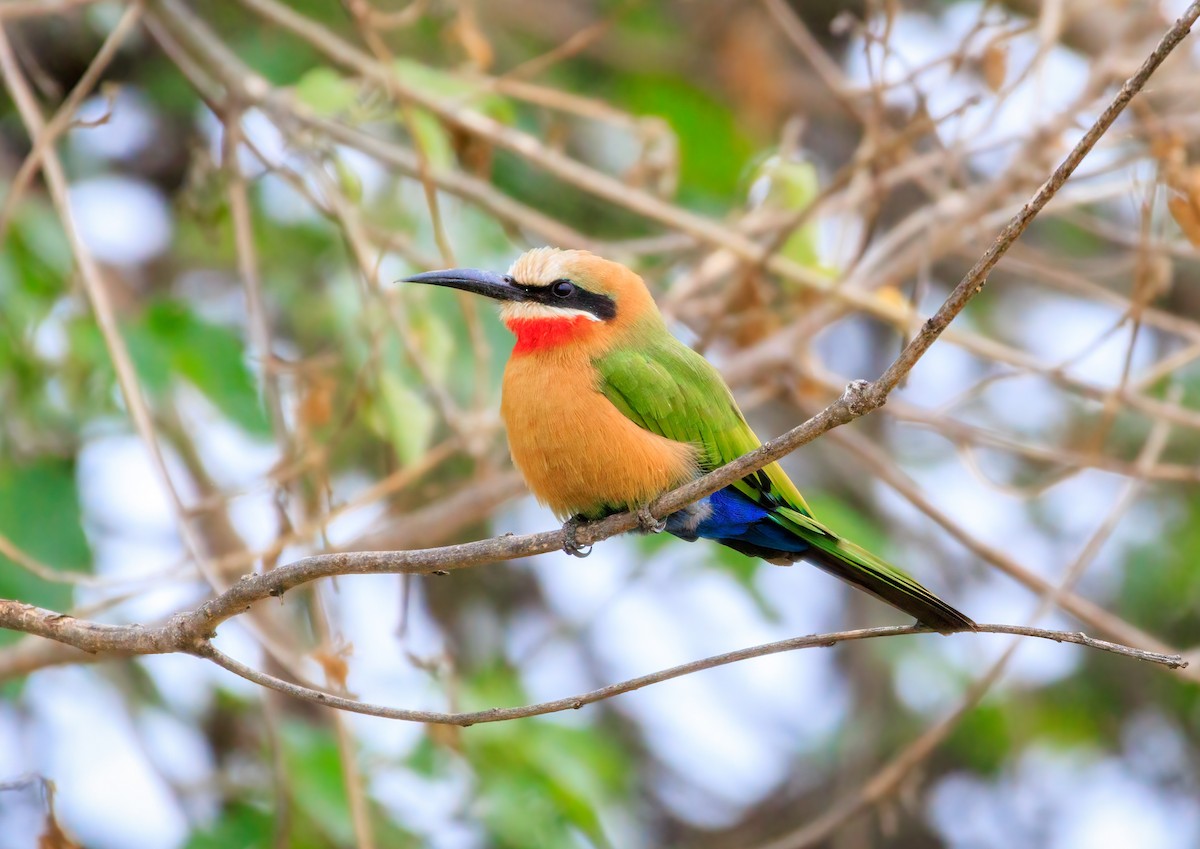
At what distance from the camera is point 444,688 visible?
12.3 ft

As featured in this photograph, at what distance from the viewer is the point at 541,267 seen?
3.66 meters

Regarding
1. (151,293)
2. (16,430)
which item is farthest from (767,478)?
(151,293)

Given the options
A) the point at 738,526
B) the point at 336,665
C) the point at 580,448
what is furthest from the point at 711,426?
the point at 336,665

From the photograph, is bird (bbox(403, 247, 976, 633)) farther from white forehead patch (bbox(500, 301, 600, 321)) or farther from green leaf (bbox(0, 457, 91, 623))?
green leaf (bbox(0, 457, 91, 623))

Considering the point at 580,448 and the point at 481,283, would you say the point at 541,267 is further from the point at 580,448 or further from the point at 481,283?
the point at 580,448

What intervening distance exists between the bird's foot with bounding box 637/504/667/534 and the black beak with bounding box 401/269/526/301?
2.50 ft

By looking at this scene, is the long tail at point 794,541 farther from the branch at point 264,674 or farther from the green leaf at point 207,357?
the green leaf at point 207,357

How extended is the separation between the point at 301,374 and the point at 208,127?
7.53 feet

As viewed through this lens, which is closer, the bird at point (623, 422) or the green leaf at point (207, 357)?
the bird at point (623, 422)

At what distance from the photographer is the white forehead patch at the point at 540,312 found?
3.59m

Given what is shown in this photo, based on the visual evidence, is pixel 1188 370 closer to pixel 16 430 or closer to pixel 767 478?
pixel 767 478

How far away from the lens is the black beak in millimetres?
3648

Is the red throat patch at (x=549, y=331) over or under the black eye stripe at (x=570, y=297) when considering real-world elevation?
under

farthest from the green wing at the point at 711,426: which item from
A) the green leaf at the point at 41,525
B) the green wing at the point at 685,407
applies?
the green leaf at the point at 41,525
